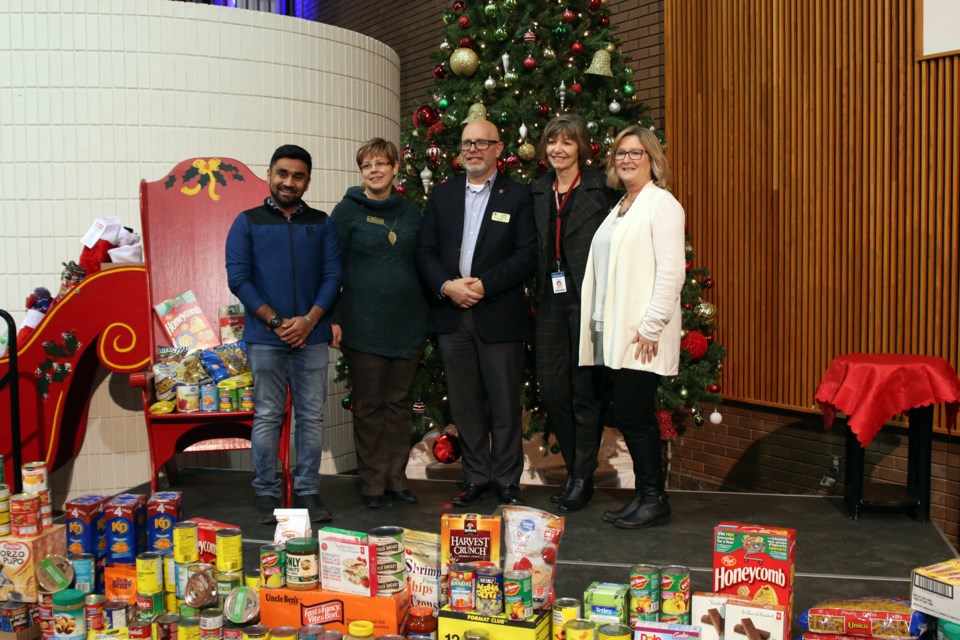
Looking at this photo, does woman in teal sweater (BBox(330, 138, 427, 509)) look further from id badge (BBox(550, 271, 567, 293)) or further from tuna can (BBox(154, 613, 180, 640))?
A: tuna can (BBox(154, 613, 180, 640))

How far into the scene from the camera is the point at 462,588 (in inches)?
89.0

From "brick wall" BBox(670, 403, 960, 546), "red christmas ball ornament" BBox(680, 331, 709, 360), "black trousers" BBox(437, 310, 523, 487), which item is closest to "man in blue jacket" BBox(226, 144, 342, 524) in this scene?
"black trousers" BBox(437, 310, 523, 487)

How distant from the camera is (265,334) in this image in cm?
347

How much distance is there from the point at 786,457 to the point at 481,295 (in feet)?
7.27

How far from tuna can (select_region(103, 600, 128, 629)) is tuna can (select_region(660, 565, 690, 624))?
1.36 metres

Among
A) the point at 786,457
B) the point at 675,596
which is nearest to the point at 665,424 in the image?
the point at 786,457

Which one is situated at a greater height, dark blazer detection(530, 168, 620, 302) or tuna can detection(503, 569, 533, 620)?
dark blazer detection(530, 168, 620, 302)

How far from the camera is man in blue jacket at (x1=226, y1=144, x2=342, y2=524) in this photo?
3.47 meters

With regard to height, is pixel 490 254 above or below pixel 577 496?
above

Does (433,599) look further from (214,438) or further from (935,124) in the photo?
(935,124)

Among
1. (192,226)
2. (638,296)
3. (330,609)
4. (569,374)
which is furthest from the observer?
(192,226)

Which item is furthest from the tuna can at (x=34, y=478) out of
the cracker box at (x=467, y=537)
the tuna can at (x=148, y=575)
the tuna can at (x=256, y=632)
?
the cracker box at (x=467, y=537)

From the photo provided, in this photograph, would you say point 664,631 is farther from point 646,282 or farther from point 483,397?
point 483,397

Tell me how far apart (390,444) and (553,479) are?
4.19 feet
